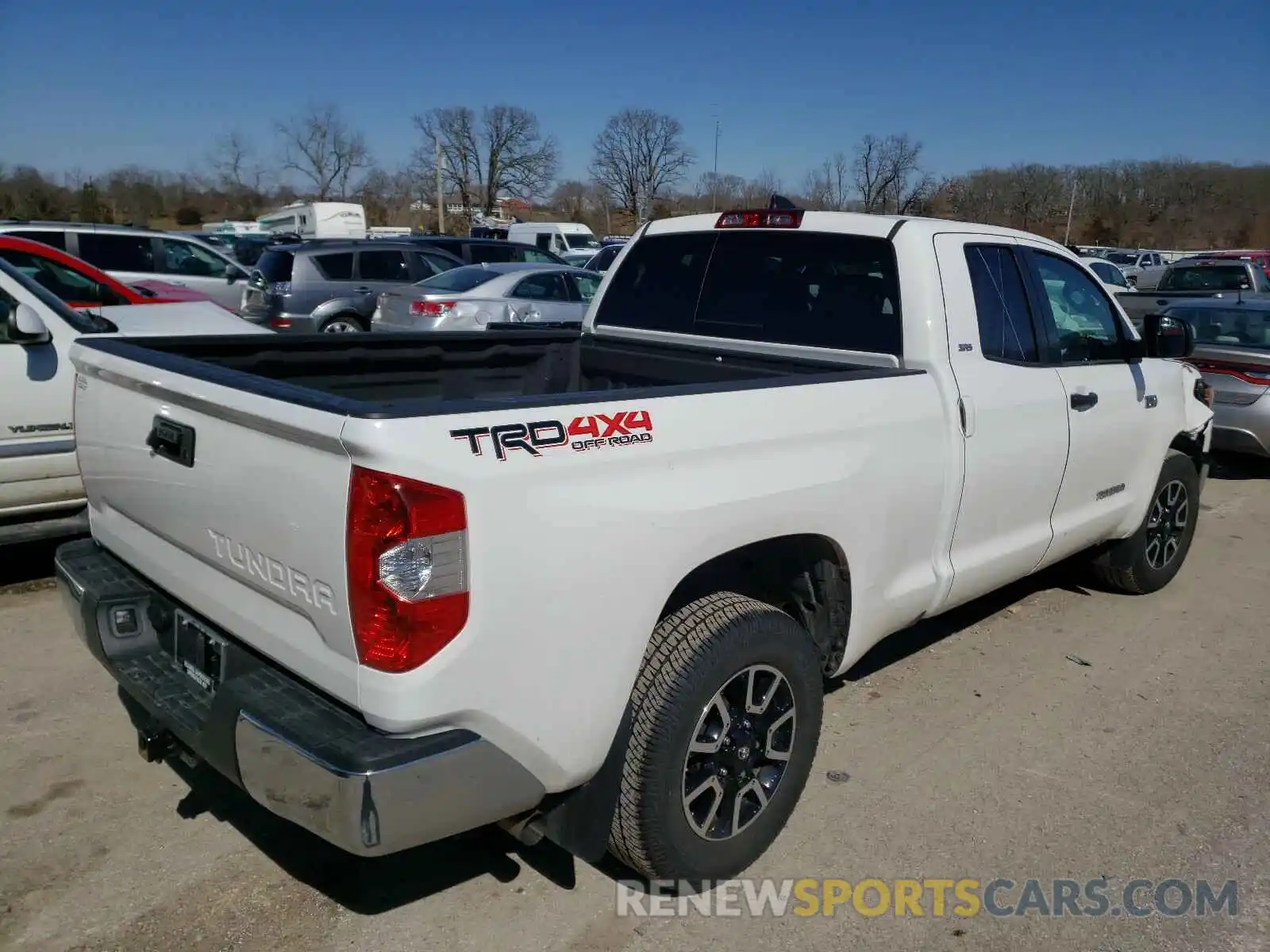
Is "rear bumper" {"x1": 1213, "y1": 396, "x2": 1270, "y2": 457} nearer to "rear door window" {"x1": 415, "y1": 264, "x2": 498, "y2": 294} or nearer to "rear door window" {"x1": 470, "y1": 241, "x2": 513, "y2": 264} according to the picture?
"rear door window" {"x1": 415, "y1": 264, "x2": 498, "y2": 294}

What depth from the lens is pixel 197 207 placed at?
227 ft

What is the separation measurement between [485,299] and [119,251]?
17.0ft

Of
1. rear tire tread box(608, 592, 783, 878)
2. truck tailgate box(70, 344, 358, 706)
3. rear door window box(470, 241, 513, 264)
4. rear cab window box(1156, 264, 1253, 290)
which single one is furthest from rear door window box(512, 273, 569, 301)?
rear tire tread box(608, 592, 783, 878)

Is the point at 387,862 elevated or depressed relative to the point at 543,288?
depressed

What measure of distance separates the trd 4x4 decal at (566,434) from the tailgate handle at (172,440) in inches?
35.9

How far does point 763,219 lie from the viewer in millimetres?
4238

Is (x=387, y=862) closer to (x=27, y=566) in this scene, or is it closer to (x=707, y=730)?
(x=707, y=730)

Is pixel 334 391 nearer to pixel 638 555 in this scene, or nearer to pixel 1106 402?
pixel 638 555

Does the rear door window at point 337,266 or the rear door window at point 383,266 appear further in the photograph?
the rear door window at point 383,266

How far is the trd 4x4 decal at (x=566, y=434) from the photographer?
2189 mm

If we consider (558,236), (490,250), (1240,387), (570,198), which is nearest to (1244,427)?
(1240,387)

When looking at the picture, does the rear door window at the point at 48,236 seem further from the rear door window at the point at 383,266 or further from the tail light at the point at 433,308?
the tail light at the point at 433,308

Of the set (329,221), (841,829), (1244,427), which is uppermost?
(329,221)

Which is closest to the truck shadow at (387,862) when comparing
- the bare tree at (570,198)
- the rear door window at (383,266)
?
the rear door window at (383,266)
